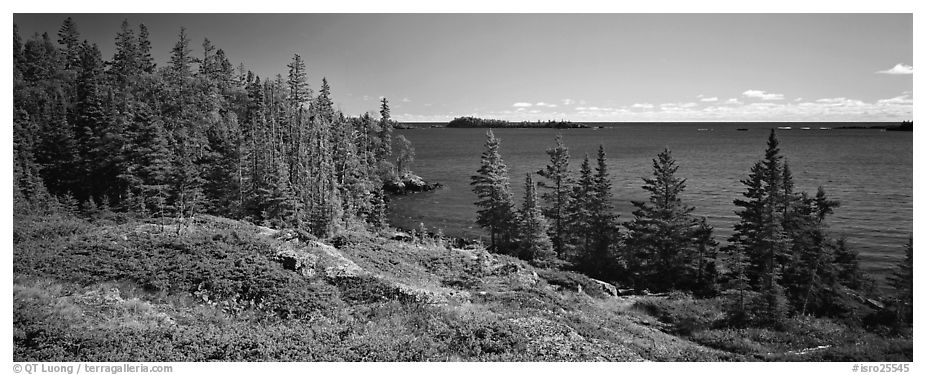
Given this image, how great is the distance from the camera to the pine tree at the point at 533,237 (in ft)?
119

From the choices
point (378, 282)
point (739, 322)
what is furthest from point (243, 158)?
point (739, 322)

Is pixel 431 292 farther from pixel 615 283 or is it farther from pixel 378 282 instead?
pixel 615 283

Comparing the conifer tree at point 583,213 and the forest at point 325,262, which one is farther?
the conifer tree at point 583,213

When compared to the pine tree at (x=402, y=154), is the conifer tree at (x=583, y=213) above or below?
below

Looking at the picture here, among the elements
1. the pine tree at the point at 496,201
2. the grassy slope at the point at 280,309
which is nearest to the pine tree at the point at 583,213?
the pine tree at the point at 496,201

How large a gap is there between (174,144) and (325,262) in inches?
954

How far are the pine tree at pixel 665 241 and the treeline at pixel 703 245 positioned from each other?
0.07 m

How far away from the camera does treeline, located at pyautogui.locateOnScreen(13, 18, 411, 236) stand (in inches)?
1296

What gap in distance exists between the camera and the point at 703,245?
33719 mm

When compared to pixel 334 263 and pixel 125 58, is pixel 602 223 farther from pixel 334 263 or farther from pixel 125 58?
pixel 125 58

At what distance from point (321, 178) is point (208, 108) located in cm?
2249

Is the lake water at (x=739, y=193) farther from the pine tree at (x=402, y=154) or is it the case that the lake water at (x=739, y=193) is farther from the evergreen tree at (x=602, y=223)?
the evergreen tree at (x=602, y=223)

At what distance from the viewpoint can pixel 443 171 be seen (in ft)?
328
